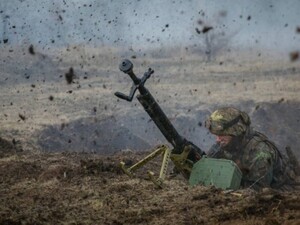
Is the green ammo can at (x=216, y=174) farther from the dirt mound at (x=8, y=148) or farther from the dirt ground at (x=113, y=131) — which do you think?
the dirt mound at (x=8, y=148)

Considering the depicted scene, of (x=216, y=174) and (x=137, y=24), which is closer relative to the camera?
(x=216, y=174)

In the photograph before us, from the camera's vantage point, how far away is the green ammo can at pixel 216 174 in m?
6.74

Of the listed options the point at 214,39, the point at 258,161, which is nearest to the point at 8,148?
the point at 258,161

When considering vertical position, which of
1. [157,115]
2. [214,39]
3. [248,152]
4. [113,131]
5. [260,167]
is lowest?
[113,131]

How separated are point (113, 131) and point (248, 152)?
833 cm

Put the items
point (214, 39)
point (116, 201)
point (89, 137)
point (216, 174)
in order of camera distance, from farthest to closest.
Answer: point (214, 39) → point (89, 137) → point (216, 174) → point (116, 201)

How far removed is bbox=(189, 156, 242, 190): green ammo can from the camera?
22.1 feet

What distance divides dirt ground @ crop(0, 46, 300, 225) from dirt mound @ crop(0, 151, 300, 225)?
1 centimetres

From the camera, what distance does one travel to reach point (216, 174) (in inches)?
273

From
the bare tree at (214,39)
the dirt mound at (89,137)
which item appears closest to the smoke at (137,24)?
the bare tree at (214,39)

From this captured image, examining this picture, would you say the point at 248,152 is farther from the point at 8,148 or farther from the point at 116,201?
the point at 8,148

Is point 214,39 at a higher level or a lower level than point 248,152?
higher

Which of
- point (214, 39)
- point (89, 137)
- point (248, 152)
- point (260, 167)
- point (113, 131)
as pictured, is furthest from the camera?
point (214, 39)

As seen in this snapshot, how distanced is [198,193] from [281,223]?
1.68m
